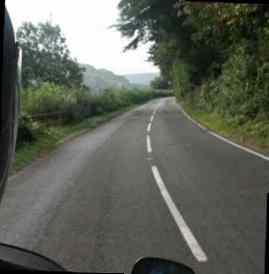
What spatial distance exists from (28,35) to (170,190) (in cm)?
2364

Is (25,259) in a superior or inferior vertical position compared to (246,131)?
superior

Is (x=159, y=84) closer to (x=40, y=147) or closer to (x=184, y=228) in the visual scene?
(x=40, y=147)

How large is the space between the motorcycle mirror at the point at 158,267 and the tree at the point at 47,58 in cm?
2384

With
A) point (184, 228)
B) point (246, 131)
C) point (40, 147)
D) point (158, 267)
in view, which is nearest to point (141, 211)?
point (184, 228)

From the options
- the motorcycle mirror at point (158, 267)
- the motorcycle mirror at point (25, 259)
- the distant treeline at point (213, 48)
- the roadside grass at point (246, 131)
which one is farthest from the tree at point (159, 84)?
the motorcycle mirror at point (158, 267)

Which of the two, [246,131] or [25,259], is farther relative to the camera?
[246,131]

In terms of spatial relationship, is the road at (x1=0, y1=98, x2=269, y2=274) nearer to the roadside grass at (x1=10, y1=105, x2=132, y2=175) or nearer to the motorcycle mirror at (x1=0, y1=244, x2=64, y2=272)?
the roadside grass at (x1=10, y1=105, x2=132, y2=175)

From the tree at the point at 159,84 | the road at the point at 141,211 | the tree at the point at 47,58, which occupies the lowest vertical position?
the road at the point at 141,211

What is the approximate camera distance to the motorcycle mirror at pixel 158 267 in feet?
4.38

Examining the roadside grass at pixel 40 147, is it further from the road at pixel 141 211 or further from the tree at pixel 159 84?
the tree at pixel 159 84

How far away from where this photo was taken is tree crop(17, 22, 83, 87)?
2816 cm

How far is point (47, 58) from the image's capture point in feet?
110

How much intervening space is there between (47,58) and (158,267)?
3355cm

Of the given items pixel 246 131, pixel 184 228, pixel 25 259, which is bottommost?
pixel 246 131
